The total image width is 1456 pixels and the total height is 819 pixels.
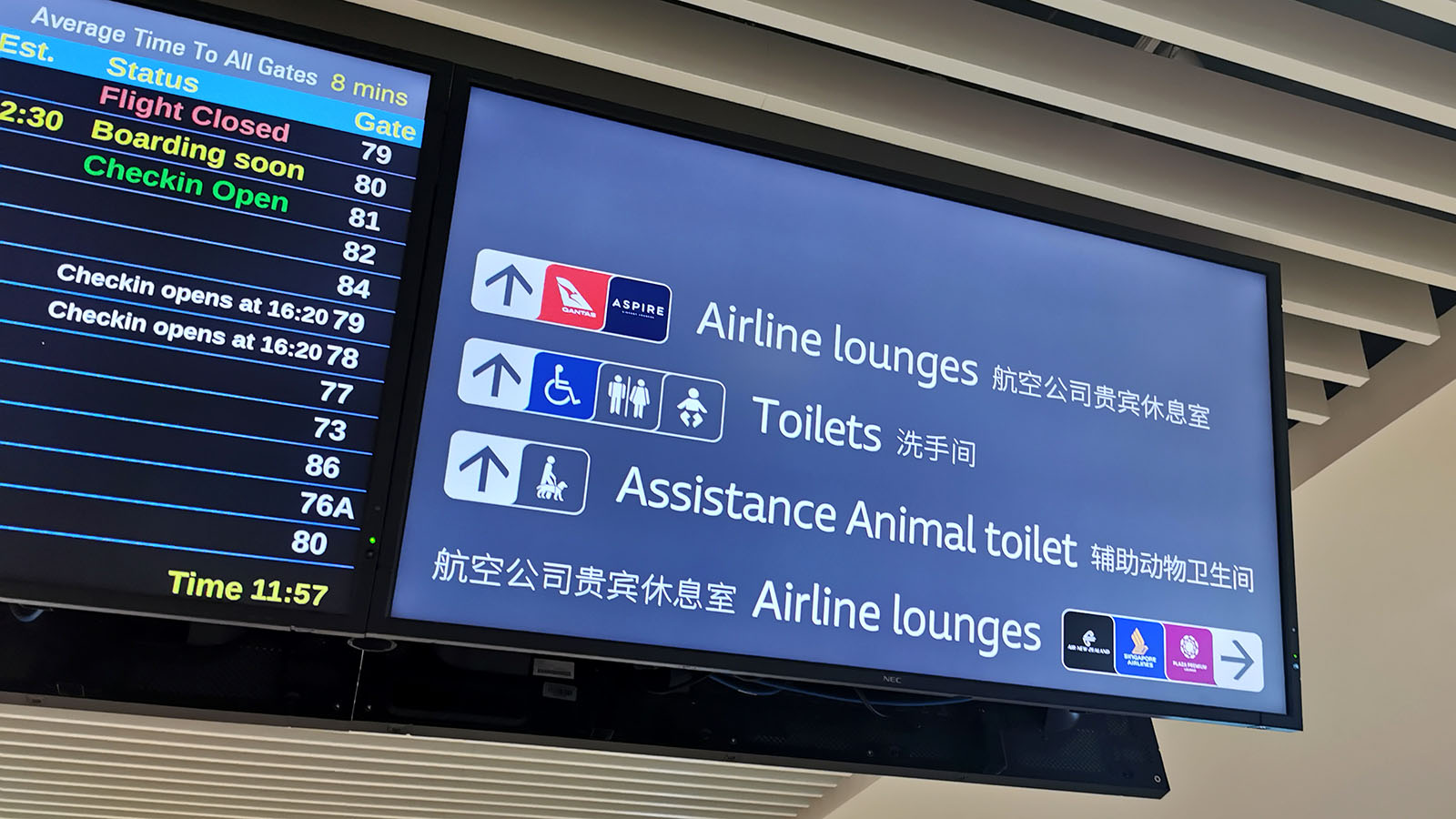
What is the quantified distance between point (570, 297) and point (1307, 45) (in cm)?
163

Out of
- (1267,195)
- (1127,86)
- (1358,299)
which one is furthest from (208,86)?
(1358,299)

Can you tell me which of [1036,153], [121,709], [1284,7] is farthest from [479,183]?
[1284,7]

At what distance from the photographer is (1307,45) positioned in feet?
8.46

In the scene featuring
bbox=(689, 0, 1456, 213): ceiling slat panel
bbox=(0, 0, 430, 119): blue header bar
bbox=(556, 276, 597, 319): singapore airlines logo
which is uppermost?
bbox=(689, 0, 1456, 213): ceiling slat panel

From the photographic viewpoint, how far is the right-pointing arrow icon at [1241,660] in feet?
7.97

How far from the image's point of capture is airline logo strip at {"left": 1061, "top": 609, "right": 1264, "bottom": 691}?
2350mm

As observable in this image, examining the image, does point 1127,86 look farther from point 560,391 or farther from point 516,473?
point 516,473

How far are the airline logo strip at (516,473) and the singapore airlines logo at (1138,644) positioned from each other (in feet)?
3.61

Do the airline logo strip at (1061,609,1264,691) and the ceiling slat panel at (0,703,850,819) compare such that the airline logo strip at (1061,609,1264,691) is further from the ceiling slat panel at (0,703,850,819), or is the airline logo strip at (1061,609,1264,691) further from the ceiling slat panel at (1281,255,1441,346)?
the ceiling slat panel at (0,703,850,819)

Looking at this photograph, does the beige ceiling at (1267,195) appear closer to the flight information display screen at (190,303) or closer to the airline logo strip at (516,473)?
the flight information display screen at (190,303)

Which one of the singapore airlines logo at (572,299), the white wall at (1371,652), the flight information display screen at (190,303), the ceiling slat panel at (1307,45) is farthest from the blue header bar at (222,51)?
the white wall at (1371,652)

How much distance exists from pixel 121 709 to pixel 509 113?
4.23 ft

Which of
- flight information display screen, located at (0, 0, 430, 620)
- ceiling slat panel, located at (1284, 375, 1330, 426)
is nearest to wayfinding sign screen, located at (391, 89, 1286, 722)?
flight information display screen, located at (0, 0, 430, 620)

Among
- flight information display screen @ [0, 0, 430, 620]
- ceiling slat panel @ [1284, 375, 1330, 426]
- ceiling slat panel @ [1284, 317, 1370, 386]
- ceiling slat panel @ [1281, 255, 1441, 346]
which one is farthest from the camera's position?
ceiling slat panel @ [1284, 375, 1330, 426]
